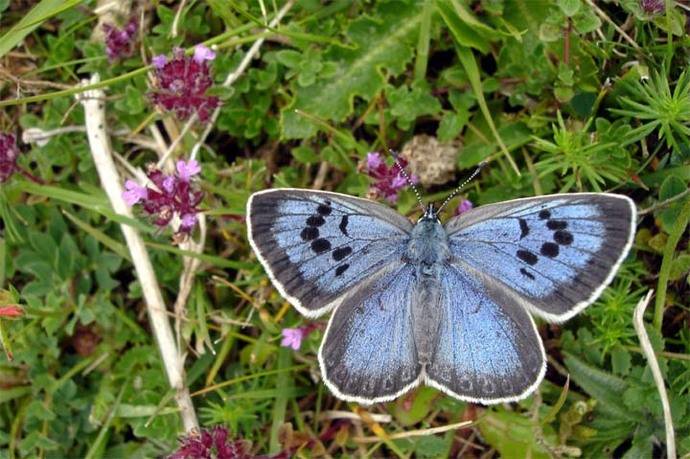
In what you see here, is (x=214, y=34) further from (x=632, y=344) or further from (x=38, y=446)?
(x=632, y=344)

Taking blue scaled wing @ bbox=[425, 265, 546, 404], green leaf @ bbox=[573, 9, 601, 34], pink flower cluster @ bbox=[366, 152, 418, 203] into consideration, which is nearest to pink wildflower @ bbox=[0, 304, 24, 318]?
pink flower cluster @ bbox=[366, 152, 418, 203]

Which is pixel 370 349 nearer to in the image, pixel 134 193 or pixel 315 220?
pixel 315 220

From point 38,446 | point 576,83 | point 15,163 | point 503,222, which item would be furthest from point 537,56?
point 38,446

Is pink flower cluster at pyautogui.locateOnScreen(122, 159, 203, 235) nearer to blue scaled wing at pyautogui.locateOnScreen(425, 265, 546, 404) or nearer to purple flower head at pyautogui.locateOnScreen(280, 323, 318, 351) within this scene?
purple flower head at pyautogui.locateOnScreen(280, 323, 318, 351)

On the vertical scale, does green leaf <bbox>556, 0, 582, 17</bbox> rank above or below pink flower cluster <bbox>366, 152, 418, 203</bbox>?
above

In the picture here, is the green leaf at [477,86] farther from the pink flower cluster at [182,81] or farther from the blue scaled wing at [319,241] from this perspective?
the pink flower cluster at [182,81]

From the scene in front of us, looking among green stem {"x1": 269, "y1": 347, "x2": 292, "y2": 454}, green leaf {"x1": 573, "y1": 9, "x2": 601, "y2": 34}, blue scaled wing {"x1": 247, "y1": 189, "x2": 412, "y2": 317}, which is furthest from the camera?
green stem {"x1": 269, "y1": 347, "x2": 292, "y2": 454}
